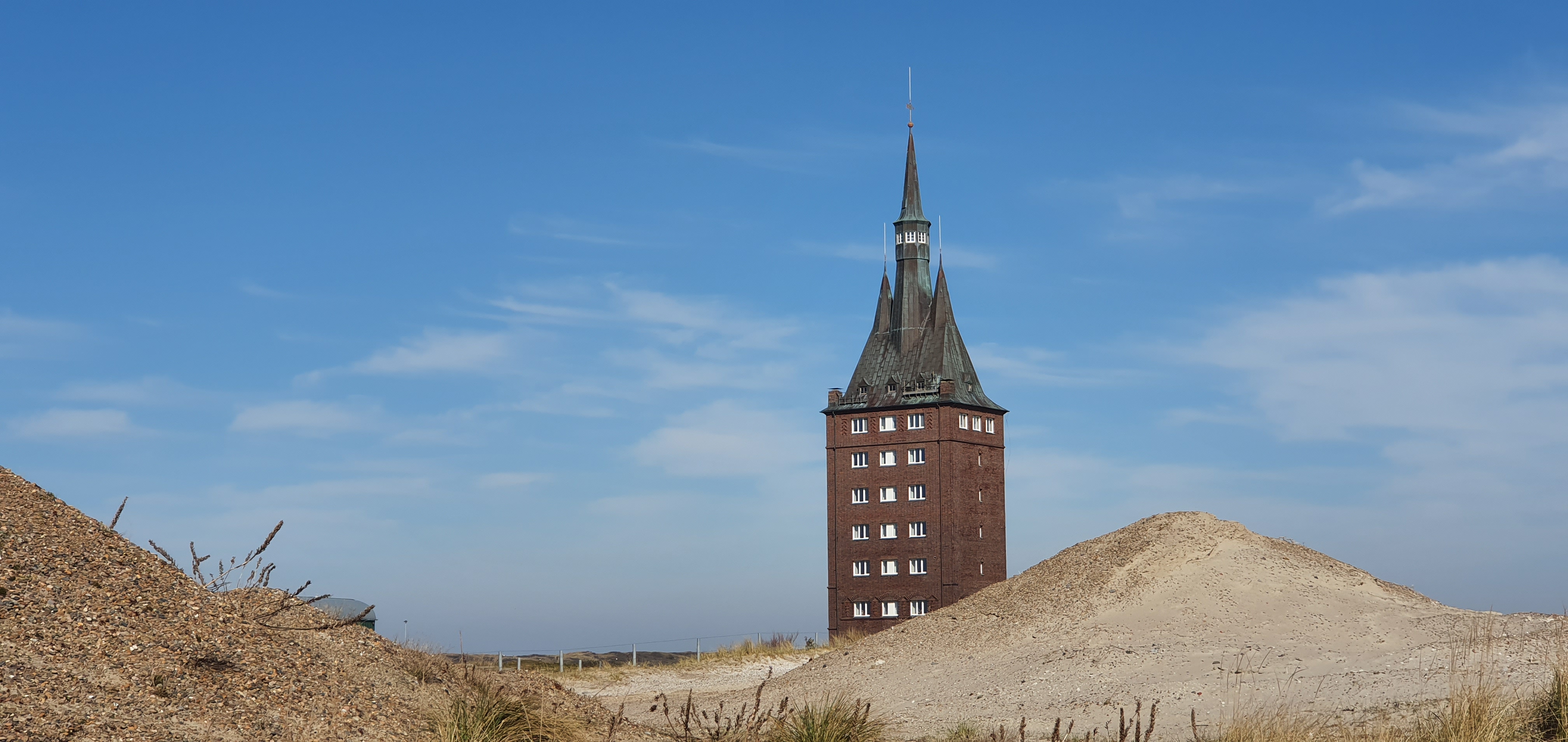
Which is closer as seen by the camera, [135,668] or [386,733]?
[135,668]

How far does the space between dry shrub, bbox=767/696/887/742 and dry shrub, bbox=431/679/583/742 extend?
2.42 meters

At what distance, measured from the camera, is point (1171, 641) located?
3178cm

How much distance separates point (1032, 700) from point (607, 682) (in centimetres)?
1715

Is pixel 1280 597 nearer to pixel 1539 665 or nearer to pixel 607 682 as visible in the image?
pixel 1539 665

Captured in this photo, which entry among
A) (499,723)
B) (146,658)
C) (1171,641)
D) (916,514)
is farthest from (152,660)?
(916,514)

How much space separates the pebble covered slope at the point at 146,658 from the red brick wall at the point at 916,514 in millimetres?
43346

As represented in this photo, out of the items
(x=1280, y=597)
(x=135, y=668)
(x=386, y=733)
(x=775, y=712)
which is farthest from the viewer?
(x=1280, y=597)

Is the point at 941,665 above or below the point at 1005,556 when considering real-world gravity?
below

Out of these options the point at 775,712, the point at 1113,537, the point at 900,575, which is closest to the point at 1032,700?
the point at 775,712

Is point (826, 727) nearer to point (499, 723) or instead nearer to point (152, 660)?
→ point (499, 723)

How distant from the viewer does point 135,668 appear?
13.7 m

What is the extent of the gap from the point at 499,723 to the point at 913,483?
1807 inches

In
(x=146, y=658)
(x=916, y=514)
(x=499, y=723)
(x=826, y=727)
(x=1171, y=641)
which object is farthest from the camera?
(x=916, y=514)

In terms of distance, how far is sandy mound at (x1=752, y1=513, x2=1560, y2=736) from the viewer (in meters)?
25.1
